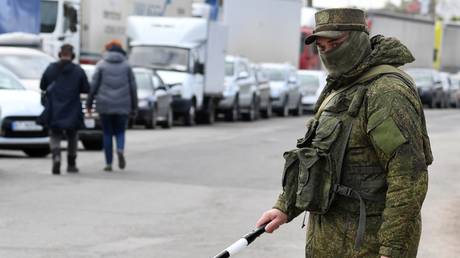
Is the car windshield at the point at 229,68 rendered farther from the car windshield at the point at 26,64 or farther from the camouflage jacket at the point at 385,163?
the camouflage jacket at the point at 385,163

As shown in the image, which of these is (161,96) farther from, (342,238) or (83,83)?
(342,238)

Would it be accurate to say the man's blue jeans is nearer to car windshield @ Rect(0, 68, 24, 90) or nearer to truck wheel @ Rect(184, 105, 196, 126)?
car windshield @ Rect(0, 68, 24, 90)

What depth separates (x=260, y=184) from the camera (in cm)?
1536

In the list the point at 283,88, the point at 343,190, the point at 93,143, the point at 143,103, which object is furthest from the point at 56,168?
the point at 283,88

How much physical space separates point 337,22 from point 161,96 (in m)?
23.0

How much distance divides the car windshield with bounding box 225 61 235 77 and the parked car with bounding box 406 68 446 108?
19.2m

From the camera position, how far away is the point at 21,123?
18.2 m

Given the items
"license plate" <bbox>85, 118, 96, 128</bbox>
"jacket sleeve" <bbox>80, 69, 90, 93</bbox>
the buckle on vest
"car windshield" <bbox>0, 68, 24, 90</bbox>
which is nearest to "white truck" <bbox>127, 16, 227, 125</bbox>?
"license plate" <bbox>85, 118, 96, 128</bbox>

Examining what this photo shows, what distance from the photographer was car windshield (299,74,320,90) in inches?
1670

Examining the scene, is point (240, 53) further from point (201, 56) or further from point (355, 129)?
point (355, 129)

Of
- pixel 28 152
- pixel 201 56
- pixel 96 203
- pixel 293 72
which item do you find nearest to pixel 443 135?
pixel 201 56

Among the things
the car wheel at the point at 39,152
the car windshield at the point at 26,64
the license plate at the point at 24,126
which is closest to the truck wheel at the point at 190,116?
the car windshield at the point at 26,64

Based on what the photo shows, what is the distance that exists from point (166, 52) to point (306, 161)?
87.6 ft

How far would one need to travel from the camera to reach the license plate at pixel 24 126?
18.2 metres
